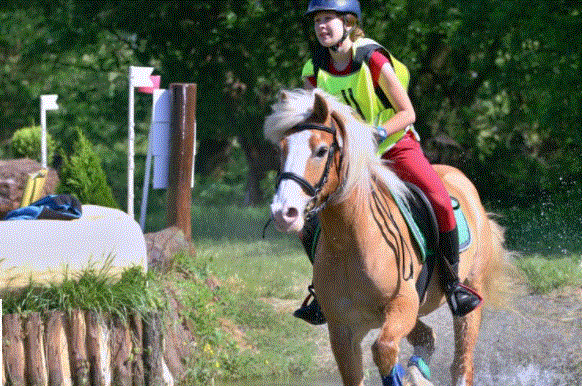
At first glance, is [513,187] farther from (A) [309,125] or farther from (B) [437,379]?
(A) [309,125]

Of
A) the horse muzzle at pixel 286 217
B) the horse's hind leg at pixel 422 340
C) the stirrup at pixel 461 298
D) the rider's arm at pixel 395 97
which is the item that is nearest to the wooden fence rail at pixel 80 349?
the horse's hind leg at pixel 422 340

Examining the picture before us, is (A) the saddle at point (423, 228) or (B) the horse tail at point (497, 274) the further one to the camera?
(B) the horse tail at point (497, 274)

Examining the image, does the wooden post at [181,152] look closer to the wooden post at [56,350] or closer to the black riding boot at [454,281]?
the wooden post at [56,350]

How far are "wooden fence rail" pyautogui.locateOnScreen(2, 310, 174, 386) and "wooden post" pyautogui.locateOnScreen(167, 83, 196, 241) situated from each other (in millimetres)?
3299

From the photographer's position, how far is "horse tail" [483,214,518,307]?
8.48 metres

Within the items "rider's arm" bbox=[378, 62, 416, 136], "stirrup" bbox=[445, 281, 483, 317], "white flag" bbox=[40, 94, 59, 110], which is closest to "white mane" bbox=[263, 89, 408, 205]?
"rider's arm" bbox=[378, 62, 416, 136]

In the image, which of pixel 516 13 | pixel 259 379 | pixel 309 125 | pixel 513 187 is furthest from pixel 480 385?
pixel 516 13

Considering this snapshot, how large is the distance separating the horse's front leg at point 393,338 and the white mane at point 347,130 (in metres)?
0.65

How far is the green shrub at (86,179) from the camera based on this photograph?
1239 cm

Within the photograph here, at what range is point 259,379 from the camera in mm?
10359

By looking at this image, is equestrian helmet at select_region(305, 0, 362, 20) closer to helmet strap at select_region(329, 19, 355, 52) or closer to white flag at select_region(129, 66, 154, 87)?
helmet strap at select_region(329, 19, 355, 52)

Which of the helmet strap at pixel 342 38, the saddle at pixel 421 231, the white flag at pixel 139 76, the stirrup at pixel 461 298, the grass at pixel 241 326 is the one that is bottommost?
the grass at pixel 241 326

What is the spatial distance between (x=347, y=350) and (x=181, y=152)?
5.78m

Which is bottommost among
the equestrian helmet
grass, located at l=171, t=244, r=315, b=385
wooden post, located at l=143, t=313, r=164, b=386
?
grass, located at l=171, t=244, r=315, b=385
